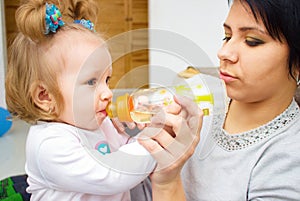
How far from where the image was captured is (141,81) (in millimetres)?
705

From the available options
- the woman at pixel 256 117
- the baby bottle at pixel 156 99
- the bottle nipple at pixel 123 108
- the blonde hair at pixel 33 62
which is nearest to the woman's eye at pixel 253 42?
the woman at pixel 256 117

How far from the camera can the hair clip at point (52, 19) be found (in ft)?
2.79

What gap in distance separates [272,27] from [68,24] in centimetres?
48

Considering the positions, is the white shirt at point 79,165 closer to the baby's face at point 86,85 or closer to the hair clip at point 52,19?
the baby's face at point 86,85

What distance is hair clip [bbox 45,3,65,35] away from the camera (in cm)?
85

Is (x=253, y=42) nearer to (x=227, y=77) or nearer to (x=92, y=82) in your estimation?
(x=227, y=77)

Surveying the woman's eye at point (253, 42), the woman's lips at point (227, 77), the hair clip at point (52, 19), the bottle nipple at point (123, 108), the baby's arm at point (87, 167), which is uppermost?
the hair clip at point (52, 19)

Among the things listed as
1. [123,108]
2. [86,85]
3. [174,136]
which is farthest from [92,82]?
[174,136]

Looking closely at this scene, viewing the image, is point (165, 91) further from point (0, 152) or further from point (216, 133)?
point (0, 152)

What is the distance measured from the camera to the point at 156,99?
27.7 inches

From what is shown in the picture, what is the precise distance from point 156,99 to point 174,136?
76 mm

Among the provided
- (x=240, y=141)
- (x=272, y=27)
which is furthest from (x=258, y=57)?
(x=240, y=141)

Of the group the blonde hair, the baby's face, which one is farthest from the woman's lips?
the blonde hair

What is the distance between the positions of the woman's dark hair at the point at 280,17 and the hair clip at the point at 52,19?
423 mm
